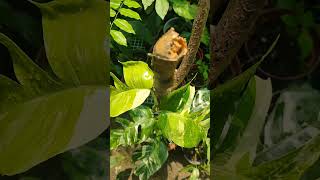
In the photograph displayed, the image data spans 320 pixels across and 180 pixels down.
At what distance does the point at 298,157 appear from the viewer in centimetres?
150

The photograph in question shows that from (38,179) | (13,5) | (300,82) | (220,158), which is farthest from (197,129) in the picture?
(13,5)

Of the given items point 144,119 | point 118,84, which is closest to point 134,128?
point 144,119

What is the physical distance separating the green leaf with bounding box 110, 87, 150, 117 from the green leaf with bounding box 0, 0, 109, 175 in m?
0.03

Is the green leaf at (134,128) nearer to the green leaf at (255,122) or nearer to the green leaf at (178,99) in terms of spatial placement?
the green leaf at (178,99)

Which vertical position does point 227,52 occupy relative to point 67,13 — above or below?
below

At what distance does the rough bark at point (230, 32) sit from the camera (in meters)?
1.45

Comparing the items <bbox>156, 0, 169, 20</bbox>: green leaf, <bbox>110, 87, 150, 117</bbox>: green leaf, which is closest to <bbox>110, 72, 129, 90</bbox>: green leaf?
<bbox>110, 87, 150, 117</bbox>: green leaf

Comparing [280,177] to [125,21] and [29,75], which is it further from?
[29,75]

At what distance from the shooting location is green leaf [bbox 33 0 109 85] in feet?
4.73

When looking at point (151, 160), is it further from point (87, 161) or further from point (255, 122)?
point (255, 122)

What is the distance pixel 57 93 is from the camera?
1.50 metres

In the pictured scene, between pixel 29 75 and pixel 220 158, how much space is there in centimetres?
68

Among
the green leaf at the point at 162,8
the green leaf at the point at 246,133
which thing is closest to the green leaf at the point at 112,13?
the green leaf at the point at 162,8

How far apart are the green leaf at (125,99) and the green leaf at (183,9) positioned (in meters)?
0.26
